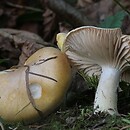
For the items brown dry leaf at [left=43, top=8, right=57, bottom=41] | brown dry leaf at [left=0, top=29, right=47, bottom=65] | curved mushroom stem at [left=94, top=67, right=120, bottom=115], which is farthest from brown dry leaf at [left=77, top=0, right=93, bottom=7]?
curved mushroom stem at [left=94, top=67, right=120, bottom=115]

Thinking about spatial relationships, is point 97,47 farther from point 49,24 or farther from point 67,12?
point 49,24

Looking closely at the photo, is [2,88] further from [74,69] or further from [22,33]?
[22,33]

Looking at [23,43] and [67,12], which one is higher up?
[67,12]

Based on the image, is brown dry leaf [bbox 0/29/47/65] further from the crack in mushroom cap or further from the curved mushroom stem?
the curved mushroom stem

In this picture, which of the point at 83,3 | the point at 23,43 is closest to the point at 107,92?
the point at 23,43

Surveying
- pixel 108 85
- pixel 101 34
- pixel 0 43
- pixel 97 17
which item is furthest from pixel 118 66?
pixel 97 17

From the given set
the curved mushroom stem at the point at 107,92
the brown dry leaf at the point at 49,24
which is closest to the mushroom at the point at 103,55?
the curved mushroom stem at the point at 107,92

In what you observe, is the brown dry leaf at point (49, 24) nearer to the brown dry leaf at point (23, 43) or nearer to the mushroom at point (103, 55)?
the brown dry leaf at point (23, 43)
